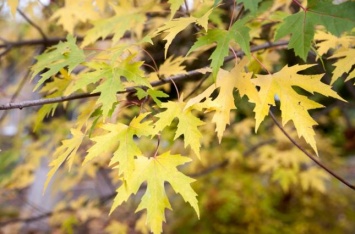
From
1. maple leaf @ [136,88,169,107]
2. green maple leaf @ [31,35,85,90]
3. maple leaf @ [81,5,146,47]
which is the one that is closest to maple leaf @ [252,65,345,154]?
maple leaf @ [136,88,169,107]

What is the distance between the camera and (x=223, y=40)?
3.28ft

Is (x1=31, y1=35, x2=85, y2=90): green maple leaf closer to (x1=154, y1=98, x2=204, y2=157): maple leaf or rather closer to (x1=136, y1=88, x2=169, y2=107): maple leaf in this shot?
(x1=136, y1=88, x2=169, y2=107): maple leaf

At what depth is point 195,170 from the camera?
10.2 ft

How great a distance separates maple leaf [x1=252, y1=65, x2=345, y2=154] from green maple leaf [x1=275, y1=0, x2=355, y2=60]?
0.14 meters

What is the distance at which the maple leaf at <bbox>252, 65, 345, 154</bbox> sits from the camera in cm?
105

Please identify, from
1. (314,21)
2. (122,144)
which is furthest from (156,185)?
(314,21)

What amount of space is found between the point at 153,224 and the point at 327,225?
3.01 m

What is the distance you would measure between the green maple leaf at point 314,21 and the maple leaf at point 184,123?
0.34 m

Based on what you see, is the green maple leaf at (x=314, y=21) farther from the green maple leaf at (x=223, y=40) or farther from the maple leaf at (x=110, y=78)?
the maple leaf at (x=110, y=78)

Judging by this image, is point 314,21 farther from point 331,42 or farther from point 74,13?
point 74,13

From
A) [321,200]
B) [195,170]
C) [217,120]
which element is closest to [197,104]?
[217,120]

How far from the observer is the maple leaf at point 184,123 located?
1052mm

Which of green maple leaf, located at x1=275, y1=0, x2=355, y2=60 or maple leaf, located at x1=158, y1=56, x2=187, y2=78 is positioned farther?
Answer: maple leaf, located at x1=158, y1=56, x2=187, y2=78

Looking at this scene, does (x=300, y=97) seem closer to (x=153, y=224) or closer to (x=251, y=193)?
(x=153, y=224)
